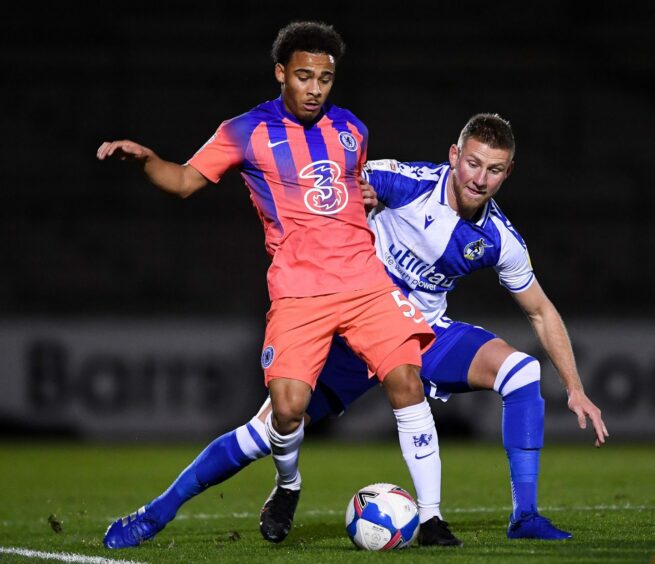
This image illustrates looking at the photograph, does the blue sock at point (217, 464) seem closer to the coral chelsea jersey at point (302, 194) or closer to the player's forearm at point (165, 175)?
the coral chelsea jersey at point (302, 194)

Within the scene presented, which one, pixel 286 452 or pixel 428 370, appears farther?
pixel 428 370

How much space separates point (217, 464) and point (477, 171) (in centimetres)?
172

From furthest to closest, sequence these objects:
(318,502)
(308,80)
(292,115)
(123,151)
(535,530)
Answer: (318,502), (292,115), (308,80), (535,530), (123,151)

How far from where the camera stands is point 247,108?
17172 millimetres

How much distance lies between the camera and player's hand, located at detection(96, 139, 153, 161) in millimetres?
4566

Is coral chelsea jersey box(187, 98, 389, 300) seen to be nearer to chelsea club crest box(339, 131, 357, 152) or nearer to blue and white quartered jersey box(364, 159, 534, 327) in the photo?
chelsea club crest box(339, 131, 357, 152)

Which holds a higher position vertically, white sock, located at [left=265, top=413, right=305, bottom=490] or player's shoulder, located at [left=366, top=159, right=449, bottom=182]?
player's shoulder, located at [left=366, top=159, right=449, bottom=182]

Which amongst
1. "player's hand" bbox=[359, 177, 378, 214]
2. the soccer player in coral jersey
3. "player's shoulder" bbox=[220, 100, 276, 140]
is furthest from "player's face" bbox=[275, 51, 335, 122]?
"player's hand" bbox=[359, 177, 378, 214]

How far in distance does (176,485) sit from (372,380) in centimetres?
101

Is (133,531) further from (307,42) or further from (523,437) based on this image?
(307,42)

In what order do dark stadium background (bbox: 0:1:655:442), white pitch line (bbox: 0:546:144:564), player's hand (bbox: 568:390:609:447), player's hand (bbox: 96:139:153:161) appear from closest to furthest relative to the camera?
player's hand (bbox: 96:139:153:161), white pitch line (bbox: 0:546:144:564), player's hand (bbox: 568:390:609:447), dark stadium background (bbox: 0:1:655:442)

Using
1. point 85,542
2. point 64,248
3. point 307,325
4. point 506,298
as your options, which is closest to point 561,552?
point 307,325

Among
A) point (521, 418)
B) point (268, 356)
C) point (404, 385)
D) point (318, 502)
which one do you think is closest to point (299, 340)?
point (268, 356)

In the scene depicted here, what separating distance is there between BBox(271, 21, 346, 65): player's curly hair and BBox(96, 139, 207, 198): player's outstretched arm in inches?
25.2
